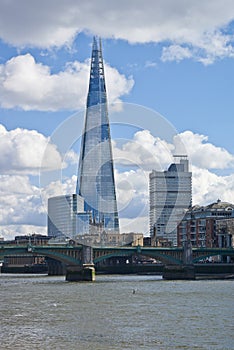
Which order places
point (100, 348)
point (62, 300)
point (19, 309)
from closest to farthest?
point (100, 348) → point (19, 309) → point (62, 300)

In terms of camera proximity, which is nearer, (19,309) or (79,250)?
(19,309)

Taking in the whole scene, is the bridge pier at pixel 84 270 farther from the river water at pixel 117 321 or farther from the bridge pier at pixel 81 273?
Result: the river water at pixel 117 321

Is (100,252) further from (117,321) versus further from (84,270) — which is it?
(117,321)

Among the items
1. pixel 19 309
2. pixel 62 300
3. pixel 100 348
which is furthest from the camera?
pixel 62 300

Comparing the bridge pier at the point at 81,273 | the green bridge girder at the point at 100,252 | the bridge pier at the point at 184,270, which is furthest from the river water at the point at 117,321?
the bridge pier at the point at 184,270

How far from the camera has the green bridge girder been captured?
140375 millimetres

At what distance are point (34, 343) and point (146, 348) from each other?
754cm

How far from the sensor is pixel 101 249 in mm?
149625

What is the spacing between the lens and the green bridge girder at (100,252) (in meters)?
140

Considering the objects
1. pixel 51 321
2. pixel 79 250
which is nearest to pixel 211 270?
pixel 79 250

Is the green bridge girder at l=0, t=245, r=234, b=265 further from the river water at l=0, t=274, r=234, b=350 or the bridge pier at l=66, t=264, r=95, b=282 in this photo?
the river water at l=0, t=274, r=234, b=350

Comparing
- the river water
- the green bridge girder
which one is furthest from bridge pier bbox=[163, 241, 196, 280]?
the river water

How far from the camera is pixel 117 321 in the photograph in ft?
202

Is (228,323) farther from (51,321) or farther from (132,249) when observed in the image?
(132,249)
